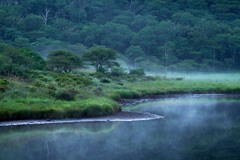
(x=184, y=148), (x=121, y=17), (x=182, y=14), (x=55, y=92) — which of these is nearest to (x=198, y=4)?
(x=182, y=14)

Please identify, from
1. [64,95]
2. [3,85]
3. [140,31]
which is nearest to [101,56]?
[64,95]

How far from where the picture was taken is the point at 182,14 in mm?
168750

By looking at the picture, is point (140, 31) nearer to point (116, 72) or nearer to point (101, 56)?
point (101, 56)

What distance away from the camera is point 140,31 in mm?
151000

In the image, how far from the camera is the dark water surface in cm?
3070

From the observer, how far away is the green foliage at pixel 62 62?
265 feet

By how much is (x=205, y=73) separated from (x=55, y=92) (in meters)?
80.9

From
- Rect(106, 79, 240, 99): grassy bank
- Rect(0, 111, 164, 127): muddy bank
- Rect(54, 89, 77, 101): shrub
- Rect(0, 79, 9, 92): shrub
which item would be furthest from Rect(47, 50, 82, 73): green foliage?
Rect(0, 111, 164, 127): muddy bank

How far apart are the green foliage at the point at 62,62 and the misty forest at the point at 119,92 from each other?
180mm

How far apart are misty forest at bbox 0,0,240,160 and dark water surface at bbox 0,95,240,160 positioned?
70 mm

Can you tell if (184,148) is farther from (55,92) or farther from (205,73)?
(205,73)

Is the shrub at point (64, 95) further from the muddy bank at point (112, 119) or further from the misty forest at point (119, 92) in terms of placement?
the muddy bank at point (112, 119)

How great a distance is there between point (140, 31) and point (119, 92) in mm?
90718

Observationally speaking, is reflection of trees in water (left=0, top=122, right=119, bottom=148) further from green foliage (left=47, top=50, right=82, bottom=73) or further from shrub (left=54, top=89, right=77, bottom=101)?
green foliage (left=47, top=50, right=82, bottom=73)
